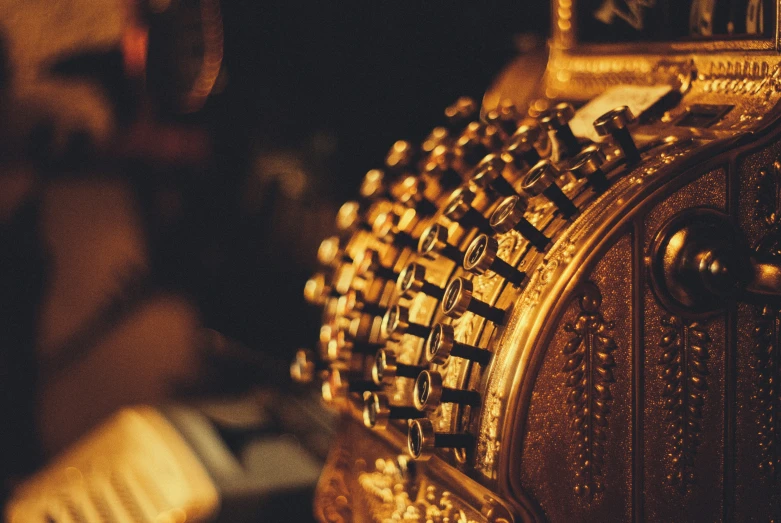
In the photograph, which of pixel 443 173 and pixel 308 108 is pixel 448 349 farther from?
pixel 308 108

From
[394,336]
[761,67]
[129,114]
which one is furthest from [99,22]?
[761,67]

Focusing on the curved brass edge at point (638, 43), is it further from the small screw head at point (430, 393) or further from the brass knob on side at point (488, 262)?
the small screw head at point (430, 393)

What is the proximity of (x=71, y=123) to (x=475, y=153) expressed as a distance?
7.18ft

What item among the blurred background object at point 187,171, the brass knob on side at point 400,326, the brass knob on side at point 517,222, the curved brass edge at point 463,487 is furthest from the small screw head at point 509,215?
the blurred background object at point 187,171

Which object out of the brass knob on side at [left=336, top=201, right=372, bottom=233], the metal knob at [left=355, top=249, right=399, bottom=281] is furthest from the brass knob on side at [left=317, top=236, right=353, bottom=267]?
the metal knob at [left=355, top=249, right=399, bottom=281]

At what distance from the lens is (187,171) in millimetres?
3166

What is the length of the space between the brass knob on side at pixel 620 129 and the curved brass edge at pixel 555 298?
0.08m

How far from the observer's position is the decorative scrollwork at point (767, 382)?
107 cm

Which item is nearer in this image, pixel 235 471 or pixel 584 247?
pixel 584 247

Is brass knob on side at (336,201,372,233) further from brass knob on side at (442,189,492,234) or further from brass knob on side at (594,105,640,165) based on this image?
brass knob on side at (594,105,640,165)

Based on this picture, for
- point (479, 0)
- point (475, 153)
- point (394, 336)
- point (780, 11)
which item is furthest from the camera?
point (479, 0)

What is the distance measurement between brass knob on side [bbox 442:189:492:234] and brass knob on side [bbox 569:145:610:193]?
0.18 m

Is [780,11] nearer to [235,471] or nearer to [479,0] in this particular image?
[479,0]

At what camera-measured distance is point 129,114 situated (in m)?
3.12
